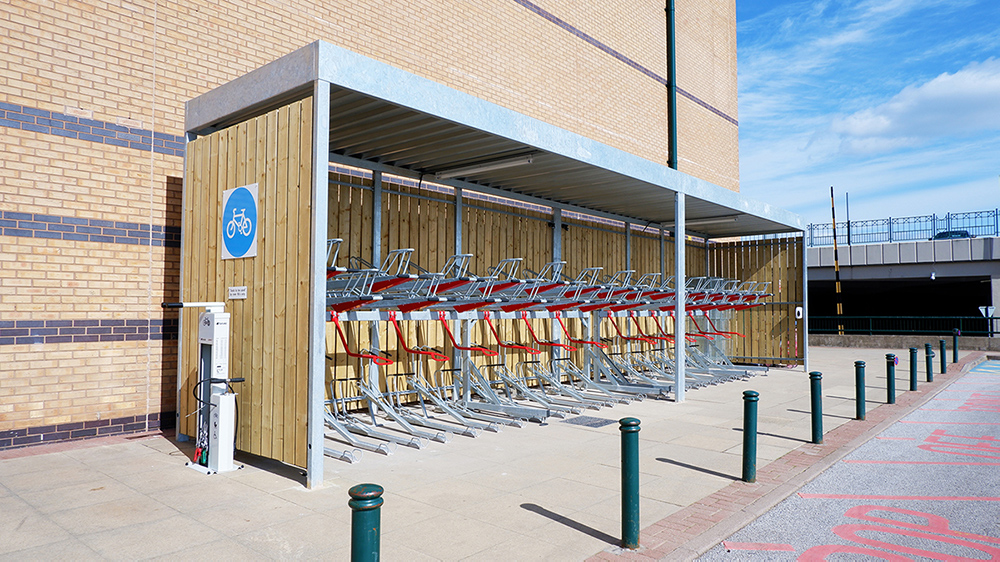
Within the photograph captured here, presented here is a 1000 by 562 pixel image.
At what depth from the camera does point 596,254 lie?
1402 centimetres

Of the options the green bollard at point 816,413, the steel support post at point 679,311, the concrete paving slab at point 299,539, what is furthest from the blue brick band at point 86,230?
the green bollard at point 816,413

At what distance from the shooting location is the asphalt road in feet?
13.7

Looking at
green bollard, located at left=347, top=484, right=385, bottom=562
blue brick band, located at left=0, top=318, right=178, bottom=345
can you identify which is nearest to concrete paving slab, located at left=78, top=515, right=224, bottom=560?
green bollard, located at left=347, top=484, right=385, bottom=562

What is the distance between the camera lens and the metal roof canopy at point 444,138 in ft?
19.3

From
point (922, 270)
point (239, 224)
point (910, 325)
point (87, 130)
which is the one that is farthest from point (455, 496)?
point (910, 325)

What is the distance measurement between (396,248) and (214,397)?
4.17 meters

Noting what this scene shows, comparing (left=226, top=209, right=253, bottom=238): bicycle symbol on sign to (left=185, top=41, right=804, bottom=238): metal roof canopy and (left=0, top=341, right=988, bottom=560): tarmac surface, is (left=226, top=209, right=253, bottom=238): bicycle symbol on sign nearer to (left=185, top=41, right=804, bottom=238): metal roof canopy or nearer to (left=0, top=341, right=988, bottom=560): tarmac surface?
(left=185, top=41, right=804, bottom=238): metal roof canopy

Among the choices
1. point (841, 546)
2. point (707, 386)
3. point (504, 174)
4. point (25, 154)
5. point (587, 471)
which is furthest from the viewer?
point (707, 386)

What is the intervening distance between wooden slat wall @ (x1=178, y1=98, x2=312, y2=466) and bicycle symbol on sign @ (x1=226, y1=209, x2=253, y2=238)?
193 millimetres

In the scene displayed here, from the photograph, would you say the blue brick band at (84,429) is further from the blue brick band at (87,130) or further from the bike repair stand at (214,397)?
the blue brick band at (87,130)

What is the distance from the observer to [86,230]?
7.09 metres

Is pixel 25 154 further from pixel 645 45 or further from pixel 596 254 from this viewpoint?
pixel 645 45

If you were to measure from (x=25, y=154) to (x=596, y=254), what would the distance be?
1005 cm

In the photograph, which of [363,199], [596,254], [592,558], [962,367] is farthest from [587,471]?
[962,367]
